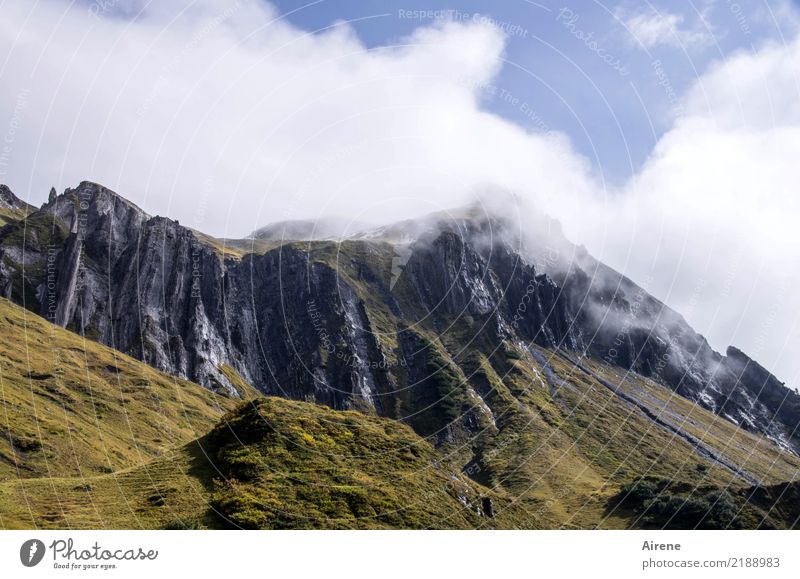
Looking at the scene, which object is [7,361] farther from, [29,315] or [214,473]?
[214,473]

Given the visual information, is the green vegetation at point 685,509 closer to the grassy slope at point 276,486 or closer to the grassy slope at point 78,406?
the grassy slope at point 276,486

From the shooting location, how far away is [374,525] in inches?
1822

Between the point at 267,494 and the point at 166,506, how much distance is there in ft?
23.9

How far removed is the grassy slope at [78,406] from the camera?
91.9 meters
